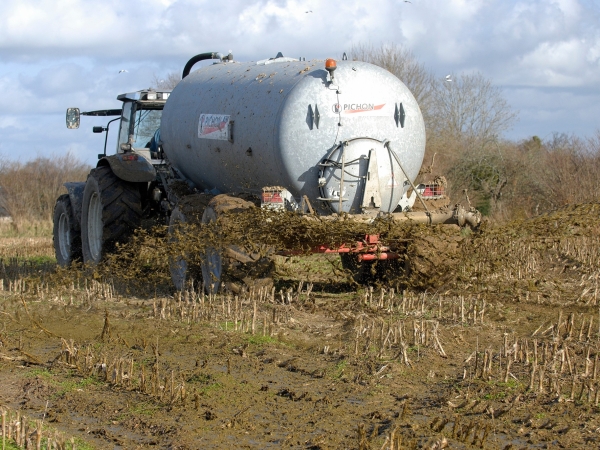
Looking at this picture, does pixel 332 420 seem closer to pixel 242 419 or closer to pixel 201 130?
pixel 242 419

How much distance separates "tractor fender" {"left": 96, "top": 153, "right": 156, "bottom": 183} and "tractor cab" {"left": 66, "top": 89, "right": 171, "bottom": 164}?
0.95m

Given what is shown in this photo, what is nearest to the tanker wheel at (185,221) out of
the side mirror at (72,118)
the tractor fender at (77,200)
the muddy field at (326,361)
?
the muddy field at (326,361)

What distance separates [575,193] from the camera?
1769cm

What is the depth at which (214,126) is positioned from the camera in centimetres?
964

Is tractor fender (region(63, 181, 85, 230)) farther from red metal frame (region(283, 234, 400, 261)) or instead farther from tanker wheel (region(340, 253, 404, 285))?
red metal frame (region(283, 234, 400, 261))

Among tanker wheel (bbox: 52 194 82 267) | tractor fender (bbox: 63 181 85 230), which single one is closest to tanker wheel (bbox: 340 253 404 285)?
tractor fender (bbox: 63 181 85 230)

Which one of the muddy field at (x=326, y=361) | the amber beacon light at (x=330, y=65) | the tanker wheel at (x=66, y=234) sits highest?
the amber beacon light at (x=330, y=65)

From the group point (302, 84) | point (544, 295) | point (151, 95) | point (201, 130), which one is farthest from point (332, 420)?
point (151, 95)

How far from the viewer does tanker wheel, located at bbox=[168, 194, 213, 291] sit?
955cm

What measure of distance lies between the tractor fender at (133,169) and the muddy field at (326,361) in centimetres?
147

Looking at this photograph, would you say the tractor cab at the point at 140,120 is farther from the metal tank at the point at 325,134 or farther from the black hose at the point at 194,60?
the metal tank at the point at 325,134

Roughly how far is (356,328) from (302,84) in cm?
275

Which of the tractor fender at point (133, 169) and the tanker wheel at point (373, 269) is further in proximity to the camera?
the tractor fender at point (133, 169)

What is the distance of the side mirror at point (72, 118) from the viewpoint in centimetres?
1205
